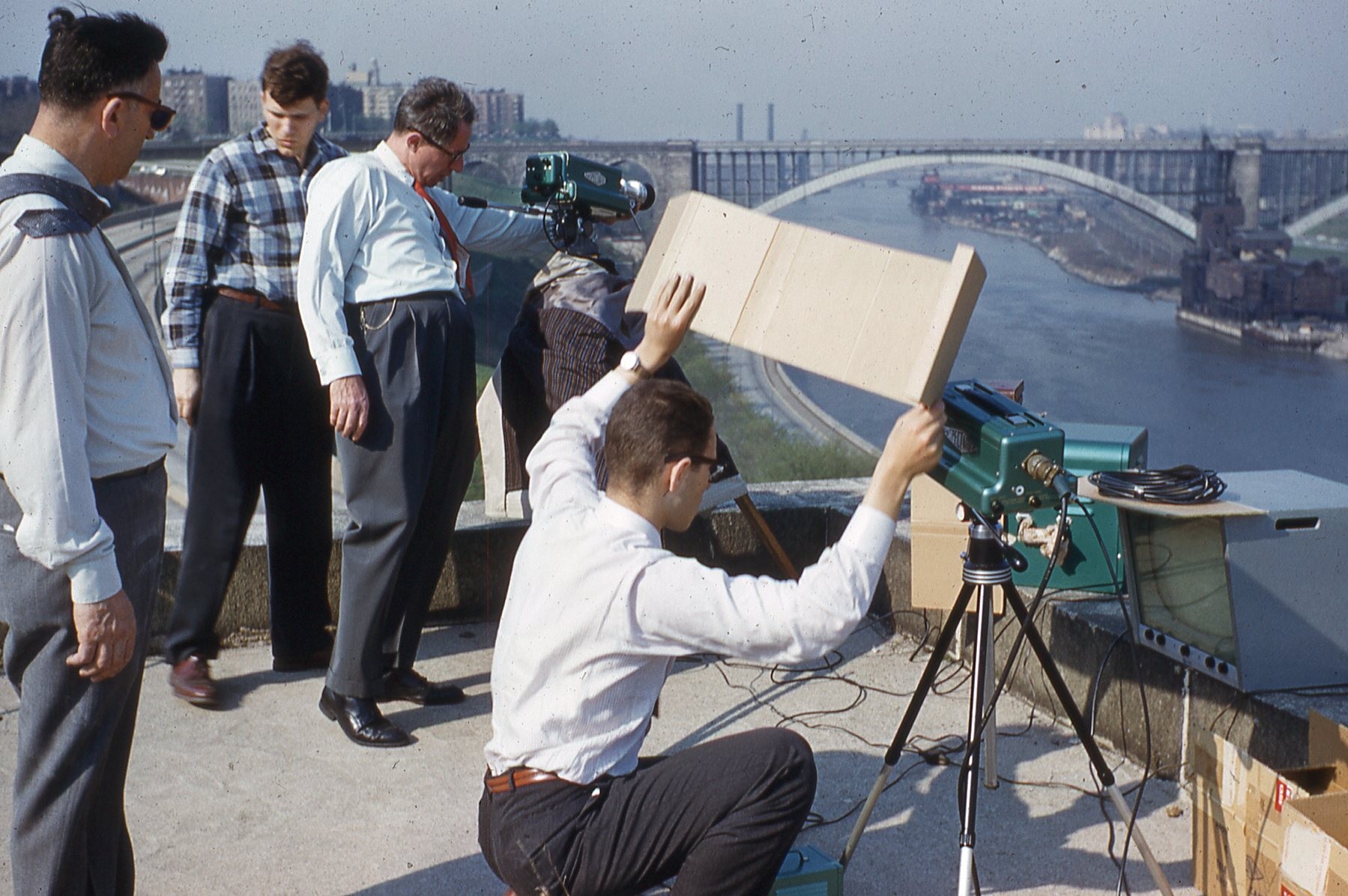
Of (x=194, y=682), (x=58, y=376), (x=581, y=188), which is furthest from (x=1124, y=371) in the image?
(x=58, y=376)

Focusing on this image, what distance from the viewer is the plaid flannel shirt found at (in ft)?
11.1

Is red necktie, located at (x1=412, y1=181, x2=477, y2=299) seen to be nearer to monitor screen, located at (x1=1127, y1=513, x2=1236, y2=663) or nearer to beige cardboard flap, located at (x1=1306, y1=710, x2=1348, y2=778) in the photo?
monitor screen, located at (x1=1127, y1=513, x2=1236, y2=663)

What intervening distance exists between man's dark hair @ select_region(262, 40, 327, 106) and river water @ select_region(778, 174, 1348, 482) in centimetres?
3335

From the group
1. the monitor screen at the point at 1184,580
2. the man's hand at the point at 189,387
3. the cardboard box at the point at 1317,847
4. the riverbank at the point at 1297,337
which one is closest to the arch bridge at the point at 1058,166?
the riverbank at the point at 1297,337

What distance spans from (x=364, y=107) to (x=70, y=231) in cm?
3367

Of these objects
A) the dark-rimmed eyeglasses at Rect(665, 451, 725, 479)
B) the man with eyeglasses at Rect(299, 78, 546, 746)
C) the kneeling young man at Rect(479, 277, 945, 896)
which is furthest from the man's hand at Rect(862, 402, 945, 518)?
the man with eyeglasses at Rect(299, 78, 546, 746)

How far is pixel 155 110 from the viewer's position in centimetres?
194

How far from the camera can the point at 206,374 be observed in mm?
3398

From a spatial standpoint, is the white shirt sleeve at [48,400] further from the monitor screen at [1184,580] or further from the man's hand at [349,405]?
the monitor screen at [1184,580]

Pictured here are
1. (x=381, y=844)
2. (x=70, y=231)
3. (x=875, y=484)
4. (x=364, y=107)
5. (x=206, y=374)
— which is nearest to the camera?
(x=70, y=231)

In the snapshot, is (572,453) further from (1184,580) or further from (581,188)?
(1184,580)

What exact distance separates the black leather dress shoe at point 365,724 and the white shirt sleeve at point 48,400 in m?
1.45

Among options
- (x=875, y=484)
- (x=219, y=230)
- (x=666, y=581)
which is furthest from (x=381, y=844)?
(x=219, y=230)

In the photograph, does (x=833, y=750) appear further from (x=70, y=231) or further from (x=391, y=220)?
(x=70, y=231)
